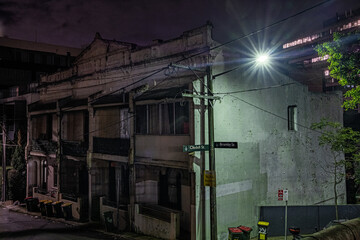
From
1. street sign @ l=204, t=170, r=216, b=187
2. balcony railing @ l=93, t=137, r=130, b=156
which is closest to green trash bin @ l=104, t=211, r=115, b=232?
balcony railing @ l=93, t=137, r=130, b=156

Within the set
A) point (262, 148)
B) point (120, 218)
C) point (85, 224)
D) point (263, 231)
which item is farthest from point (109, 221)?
point (262, 148)

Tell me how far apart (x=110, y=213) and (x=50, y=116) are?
1235cm

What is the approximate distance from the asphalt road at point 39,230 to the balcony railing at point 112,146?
4.61 metres

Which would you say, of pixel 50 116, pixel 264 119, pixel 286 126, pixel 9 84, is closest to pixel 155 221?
pixel 264 119

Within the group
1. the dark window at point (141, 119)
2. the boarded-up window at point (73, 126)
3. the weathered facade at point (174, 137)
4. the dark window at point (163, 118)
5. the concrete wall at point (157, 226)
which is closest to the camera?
the concrete wall at point (157, 226)

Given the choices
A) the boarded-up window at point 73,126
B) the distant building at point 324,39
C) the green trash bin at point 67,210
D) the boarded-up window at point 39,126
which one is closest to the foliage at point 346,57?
the boarded-up window at point 73,126

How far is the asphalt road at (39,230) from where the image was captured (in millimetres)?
16188

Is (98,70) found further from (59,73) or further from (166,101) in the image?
(166,101)

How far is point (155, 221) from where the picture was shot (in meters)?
15.3

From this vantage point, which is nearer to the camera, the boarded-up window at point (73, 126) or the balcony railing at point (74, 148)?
the balcony railing at point (74, 148)

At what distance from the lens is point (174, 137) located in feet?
49.0

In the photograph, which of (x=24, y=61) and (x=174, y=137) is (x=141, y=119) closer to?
(x=174, y=137)

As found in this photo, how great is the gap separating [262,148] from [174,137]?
5399 mm

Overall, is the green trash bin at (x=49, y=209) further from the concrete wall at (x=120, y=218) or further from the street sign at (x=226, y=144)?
the street sign at (x=226, y=144)
